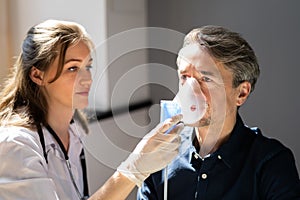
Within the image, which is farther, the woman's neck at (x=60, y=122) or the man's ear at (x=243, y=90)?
the woman's neck at (x=60, y=122)

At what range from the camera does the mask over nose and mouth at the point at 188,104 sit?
1144 millimetres

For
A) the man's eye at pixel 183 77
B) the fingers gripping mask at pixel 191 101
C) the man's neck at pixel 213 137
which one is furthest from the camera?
the man's neck at pixel 213 137

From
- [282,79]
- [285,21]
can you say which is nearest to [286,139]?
[282,79]

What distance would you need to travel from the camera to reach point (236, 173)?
51.5 inches

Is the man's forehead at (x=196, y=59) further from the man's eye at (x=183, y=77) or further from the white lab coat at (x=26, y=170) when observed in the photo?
the white lab coat at (x=26, y=170)

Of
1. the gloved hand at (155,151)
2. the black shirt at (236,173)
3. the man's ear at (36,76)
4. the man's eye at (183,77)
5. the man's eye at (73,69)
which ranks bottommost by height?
the black shirt at (236,173)

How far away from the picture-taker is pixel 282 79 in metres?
2.07

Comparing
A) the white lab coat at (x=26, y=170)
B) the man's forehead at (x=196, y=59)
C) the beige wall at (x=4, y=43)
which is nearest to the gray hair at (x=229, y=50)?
the man's forehead at (x=196, y=59)

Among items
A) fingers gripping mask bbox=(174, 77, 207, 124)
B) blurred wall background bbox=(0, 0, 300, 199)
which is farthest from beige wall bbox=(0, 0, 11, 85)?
fingers gripping mask bbox=(174, 77, 207, 124)

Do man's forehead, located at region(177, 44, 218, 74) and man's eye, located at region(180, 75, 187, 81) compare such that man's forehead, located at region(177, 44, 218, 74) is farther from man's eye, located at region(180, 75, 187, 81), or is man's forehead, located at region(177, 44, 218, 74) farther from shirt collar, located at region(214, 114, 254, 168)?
shirt collar, located at region(214, 114, 254, 168)

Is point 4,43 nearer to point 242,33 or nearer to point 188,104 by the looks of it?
point 242,33

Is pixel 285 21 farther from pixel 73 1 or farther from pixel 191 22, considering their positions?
pixel 73 1

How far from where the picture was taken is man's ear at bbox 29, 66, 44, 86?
140 cm

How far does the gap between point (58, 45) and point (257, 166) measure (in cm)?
60
